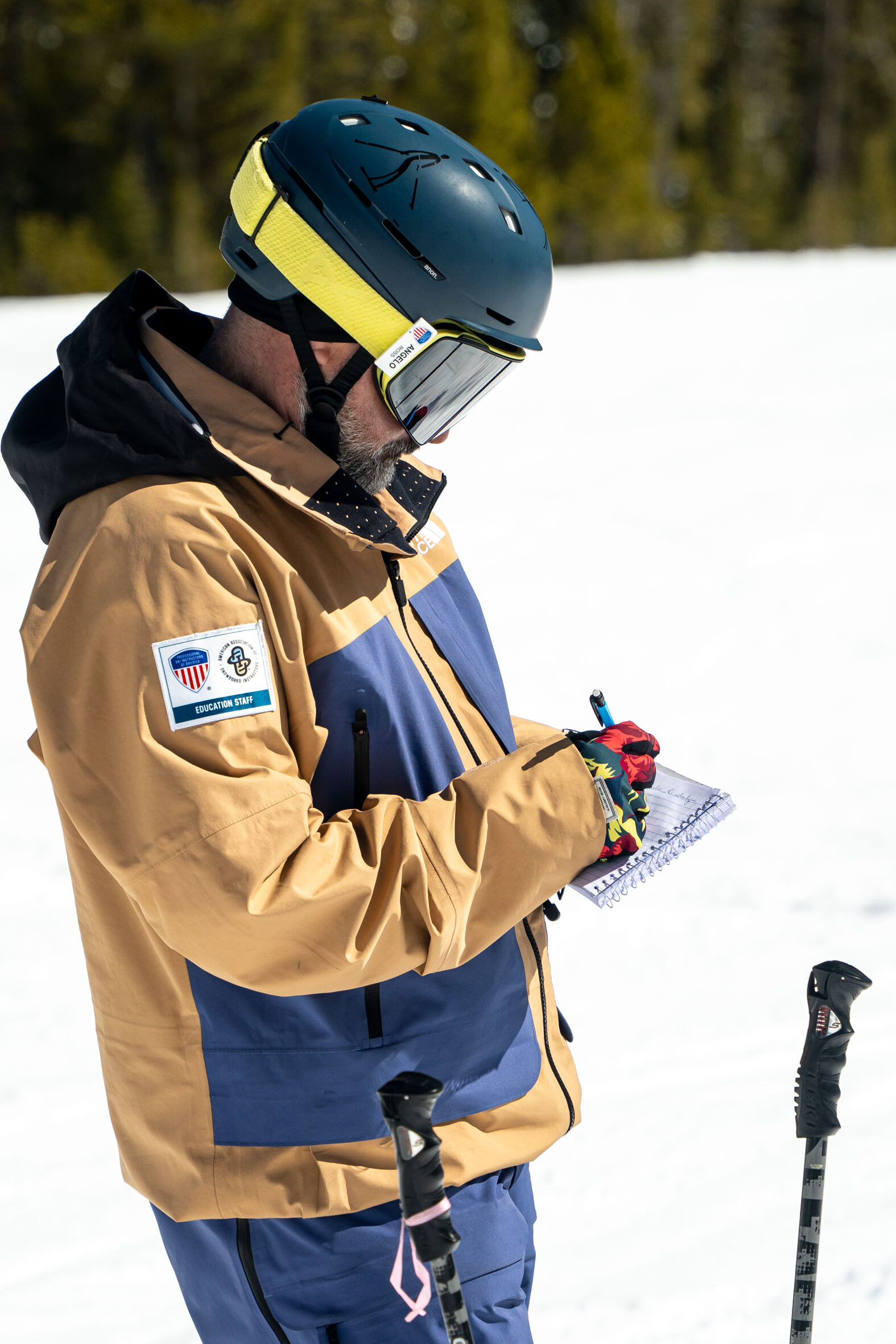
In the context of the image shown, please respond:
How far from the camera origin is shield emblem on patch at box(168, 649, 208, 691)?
139 cm

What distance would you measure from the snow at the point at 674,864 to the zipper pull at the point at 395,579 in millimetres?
1901

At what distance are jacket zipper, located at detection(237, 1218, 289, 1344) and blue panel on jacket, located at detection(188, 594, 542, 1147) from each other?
0.38 feet

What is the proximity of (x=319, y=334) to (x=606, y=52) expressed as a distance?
27908 millimetres

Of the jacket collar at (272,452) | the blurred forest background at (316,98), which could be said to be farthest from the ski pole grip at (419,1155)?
the blurred forest background at (316,98)

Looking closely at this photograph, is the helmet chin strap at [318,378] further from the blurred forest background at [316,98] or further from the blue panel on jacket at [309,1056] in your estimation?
the blurred forest background at [316,98]

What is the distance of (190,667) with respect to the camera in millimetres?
1396

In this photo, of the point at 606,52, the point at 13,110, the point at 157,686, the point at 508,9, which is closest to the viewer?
the point at 157,686

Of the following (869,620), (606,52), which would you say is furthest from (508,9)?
(869,620)

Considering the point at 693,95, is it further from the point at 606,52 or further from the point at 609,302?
the point at 609,302

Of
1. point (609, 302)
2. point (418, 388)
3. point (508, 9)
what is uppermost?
point (508, 9)

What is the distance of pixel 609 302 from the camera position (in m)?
12.8

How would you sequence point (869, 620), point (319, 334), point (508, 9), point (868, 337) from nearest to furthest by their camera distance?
point (319, 334) → point (869, 620) → point (868, 337) → point (508, 9)

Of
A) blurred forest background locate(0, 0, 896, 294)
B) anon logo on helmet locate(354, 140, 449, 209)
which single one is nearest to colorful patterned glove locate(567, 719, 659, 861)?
anon logo on helmet locate(354, 140, 449, 209)

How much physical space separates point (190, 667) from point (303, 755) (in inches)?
8.3
